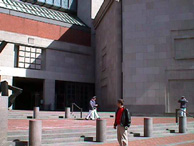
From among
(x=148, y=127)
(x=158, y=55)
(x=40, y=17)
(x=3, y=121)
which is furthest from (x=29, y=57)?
(x=3, y=121)

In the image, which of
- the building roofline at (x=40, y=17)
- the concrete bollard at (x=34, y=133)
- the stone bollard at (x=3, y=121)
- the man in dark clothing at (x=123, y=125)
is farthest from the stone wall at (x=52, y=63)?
the man in dark clothing at (x=123, y=125)

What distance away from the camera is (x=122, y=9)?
3084cm

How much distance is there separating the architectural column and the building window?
7.39 ft

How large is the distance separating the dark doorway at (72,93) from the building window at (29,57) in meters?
4.03

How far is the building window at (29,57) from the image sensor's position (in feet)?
111

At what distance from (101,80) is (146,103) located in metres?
10.3

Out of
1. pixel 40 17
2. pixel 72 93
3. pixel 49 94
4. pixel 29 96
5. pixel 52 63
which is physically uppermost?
pixel 40 17

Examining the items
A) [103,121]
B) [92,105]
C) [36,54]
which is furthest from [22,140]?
[36,54]

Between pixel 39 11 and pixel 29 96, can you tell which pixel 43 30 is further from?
pixel 29 96

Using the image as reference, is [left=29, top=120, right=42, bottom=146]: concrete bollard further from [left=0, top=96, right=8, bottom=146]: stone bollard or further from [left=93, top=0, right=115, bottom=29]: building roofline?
[left=93, top=0, right=115, bottom=29]: building roofline

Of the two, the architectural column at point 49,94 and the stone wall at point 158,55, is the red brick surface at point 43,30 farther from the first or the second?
the stone wall at point 158,55

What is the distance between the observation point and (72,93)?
3862cm

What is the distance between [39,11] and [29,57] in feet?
25.2

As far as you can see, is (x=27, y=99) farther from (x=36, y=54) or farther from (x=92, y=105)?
(x=92, y=105)
